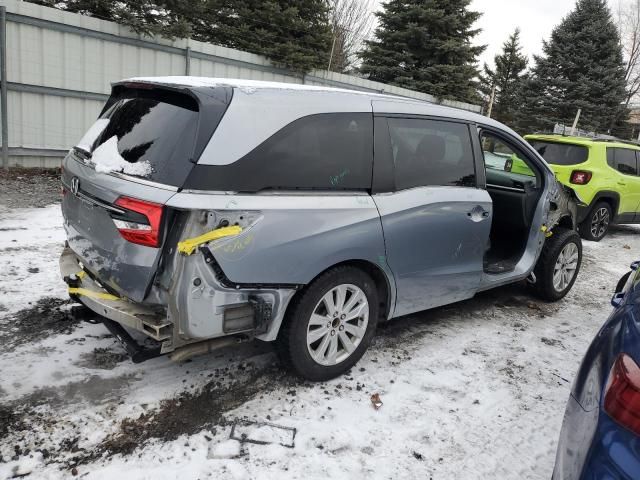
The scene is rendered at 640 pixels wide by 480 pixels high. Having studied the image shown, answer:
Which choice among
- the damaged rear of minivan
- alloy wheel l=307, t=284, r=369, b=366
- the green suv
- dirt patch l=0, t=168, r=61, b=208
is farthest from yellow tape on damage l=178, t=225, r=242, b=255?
the green suv

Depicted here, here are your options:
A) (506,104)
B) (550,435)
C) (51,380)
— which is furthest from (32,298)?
(506,104)

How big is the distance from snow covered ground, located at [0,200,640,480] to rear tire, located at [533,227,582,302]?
0.77 metres

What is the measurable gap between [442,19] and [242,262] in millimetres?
18600

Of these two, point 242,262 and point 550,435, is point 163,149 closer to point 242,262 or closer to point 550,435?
point 242,262

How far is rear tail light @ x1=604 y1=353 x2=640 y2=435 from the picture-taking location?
4.98ft

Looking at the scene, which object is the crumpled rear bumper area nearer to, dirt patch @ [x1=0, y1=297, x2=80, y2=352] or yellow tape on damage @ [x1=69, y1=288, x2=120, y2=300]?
yellow tape on damage @ [x1=69, y1=288, x2=120, y2=300]

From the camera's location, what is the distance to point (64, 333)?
351 centimetres

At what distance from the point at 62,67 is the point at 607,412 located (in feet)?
29.6

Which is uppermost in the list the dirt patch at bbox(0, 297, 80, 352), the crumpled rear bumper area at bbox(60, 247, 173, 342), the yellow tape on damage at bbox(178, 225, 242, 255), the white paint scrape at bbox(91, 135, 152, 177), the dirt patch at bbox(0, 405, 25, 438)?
the white paint scrape at bbox(91, 135, 152, 177)

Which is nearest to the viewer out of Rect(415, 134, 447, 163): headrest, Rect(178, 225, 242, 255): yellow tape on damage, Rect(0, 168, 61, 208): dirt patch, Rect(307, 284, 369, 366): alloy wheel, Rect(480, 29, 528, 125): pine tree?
Rect(178, 225, 242, 255): yellow tape on damage

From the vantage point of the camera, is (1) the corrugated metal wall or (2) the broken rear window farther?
(1) the corrugated metal wall

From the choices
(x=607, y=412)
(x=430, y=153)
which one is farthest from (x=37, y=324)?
(x=607, y=412)

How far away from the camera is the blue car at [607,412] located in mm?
1505

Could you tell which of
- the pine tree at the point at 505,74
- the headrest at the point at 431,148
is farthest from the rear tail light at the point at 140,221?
the pine tree at the point at 505,74
